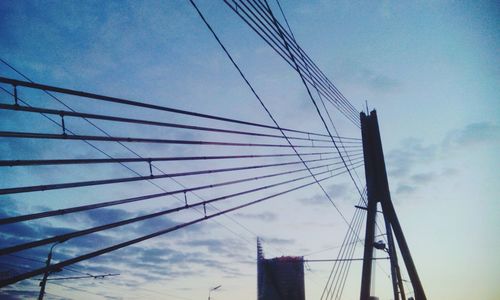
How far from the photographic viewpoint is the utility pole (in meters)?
9.28

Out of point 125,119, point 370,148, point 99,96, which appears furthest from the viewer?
point 370,148

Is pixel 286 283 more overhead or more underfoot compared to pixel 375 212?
more underfoot

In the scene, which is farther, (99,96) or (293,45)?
(293,45)

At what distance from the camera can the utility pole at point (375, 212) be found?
30.5 feet

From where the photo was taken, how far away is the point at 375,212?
1089 cm

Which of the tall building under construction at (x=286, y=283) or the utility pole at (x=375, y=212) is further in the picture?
the tall building under construction at (x=286, y=283)

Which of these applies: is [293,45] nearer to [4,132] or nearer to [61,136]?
[61,136]

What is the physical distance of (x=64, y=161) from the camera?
346cm

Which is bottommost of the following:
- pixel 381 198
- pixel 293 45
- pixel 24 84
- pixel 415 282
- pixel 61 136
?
pixel 415 282

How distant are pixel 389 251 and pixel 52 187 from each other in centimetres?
1018

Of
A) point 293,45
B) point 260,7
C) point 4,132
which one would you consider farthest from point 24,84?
point 293,45

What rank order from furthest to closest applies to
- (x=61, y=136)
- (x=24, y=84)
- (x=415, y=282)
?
(x=415, y=282), (x=61, y=136), (x=24, y=84)

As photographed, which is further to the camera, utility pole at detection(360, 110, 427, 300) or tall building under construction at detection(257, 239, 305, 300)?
tall building under construction at detection(257, 239, 305, 300)

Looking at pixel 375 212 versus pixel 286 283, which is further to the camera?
pixel 286 283
